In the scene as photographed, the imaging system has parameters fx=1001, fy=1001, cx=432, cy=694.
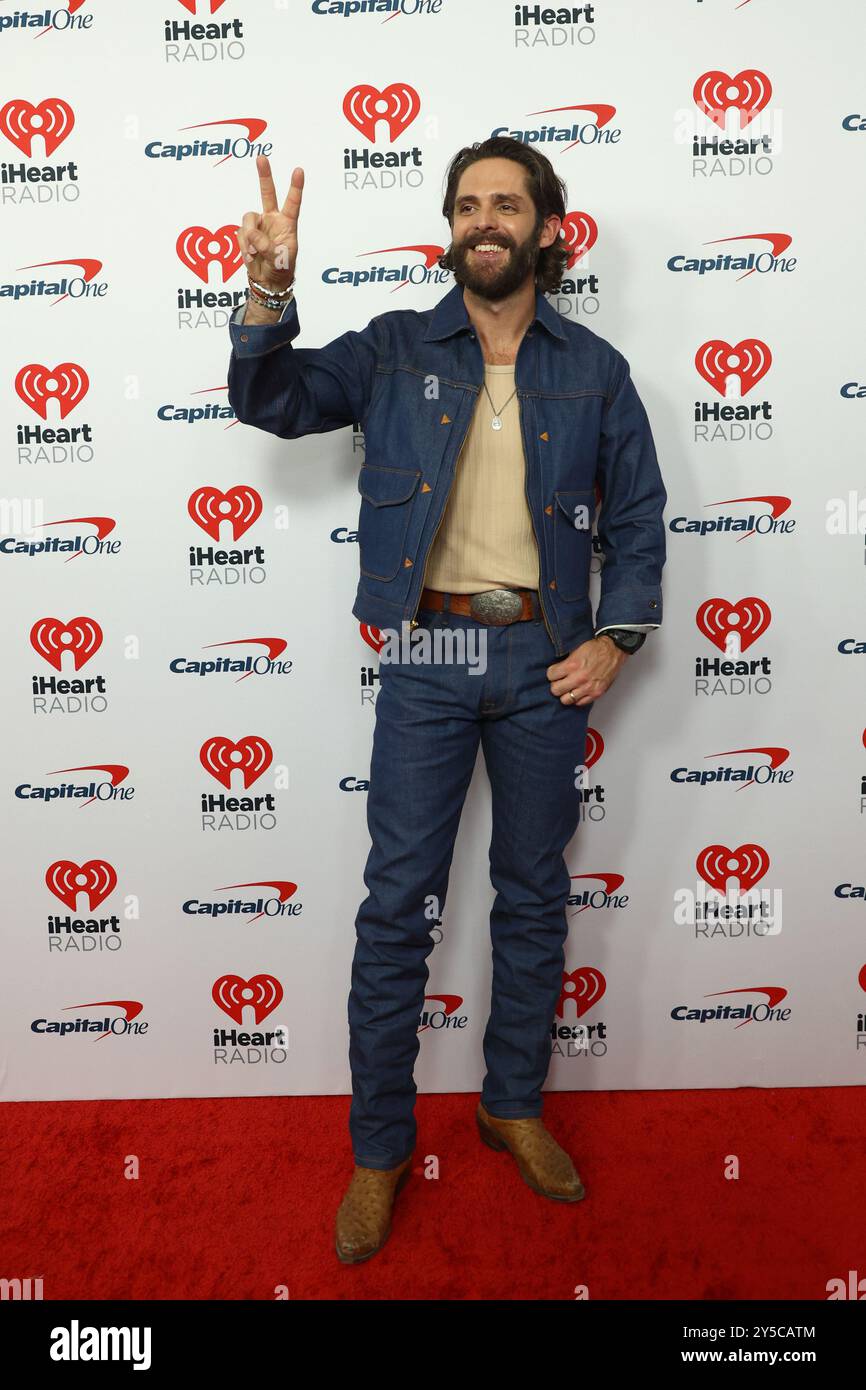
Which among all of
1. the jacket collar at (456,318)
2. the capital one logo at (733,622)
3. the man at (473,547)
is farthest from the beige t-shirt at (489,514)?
the capital one logo at (733,622)

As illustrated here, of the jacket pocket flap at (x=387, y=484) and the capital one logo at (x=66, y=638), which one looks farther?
the capital one logo at (x=66, y=638)

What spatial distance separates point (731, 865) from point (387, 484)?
4.38 ft

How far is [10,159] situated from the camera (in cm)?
228

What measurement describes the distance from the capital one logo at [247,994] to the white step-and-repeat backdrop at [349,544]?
11 millimetres

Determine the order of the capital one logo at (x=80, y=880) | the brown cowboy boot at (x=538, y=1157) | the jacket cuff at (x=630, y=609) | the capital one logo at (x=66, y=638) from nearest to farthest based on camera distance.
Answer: the jacket cuff at (x=630, y=609) < the brown cowboy boot at (x=538, y=1157) < the capital one logo at (x=66, y=638) < the capital one logo at (x=80, y=880)

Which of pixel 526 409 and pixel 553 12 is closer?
pixel 526 409

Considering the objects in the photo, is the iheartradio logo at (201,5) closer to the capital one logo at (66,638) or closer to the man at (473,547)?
the man at (473,547)

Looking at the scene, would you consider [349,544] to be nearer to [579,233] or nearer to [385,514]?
[385,514]

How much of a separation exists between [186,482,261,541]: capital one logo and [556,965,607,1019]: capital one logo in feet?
4.69

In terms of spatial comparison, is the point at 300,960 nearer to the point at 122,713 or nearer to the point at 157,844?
the point at 157,844

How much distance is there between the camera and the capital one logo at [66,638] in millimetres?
2453

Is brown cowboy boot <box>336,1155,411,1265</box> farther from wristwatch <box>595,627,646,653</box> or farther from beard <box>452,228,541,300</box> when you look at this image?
beard <box>452,228,541,300</box>

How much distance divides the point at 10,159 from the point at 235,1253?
245 cm
